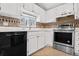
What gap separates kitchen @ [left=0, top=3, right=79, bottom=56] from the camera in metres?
1.07

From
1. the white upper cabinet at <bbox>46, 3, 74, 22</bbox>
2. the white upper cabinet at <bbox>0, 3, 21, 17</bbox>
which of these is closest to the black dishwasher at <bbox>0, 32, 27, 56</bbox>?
the white upper cabinet at <bbox>0, 3, 21, 17</bbox>

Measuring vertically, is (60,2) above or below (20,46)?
above

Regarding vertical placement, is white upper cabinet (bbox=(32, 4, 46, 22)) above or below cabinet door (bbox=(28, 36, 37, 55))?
above

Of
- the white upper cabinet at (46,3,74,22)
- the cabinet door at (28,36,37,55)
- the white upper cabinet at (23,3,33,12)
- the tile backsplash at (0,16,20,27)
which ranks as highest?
the white upper cabinet at (23,3,33,12)

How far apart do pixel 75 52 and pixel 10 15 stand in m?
0.99

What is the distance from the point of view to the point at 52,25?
1.14m

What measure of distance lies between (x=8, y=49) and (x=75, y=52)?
2.91 ft

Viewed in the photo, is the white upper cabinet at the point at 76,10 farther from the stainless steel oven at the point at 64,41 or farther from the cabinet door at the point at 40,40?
the cabinet door at the point at 40,40

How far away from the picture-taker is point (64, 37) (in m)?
1.17

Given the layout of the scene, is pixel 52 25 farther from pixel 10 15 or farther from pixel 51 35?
pixel 10 15

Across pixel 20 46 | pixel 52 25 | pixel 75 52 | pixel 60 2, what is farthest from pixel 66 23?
pixel 20 46

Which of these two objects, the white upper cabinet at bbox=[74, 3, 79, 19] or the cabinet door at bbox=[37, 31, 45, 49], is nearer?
the white upper cabinet at bbox=[74, 3, 79, 19]

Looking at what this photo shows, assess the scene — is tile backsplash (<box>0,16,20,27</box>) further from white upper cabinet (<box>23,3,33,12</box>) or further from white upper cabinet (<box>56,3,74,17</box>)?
white upper cabinet (<box>56,3,74,17</box>)

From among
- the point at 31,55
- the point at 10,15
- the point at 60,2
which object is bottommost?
the point at 31,55
